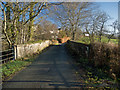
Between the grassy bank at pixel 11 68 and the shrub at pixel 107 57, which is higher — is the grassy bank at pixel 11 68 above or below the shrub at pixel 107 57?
below

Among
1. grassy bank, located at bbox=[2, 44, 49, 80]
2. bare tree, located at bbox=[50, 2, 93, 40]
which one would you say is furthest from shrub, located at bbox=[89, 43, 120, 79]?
bare tree, located at bbox=[50, 2, 93, 40]

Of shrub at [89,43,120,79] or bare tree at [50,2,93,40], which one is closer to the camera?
shrub at [89,43,120,79]

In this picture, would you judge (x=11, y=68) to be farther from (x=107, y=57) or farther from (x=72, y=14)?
(x=72, y=14)

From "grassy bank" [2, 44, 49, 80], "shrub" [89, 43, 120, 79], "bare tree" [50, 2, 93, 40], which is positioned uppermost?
"bare tree" [50, 2, 93, 40]

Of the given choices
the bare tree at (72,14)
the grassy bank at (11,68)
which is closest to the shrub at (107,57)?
the grassy bank at (11,68)

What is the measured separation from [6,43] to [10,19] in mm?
1890

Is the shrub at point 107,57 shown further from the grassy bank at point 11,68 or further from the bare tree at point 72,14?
the bare tree at point 72,14

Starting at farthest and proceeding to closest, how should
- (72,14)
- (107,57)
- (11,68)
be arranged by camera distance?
(72,14)
(11,68)
(107,57)

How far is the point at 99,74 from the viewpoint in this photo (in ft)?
12.0

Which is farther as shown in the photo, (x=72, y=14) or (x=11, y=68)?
(x=72, y=14)

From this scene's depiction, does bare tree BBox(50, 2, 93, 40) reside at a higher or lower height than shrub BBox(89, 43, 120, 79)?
higher

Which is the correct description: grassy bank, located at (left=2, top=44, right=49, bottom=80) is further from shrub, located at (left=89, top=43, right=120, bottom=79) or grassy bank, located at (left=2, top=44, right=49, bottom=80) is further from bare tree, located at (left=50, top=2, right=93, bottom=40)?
bare tree, located at (left=50, top=2, right=93, bottom=40)

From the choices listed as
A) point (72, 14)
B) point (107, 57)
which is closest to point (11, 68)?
point (107, 57)

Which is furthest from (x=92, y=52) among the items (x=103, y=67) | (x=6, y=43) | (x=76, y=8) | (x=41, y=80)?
(x=76, y=8)
